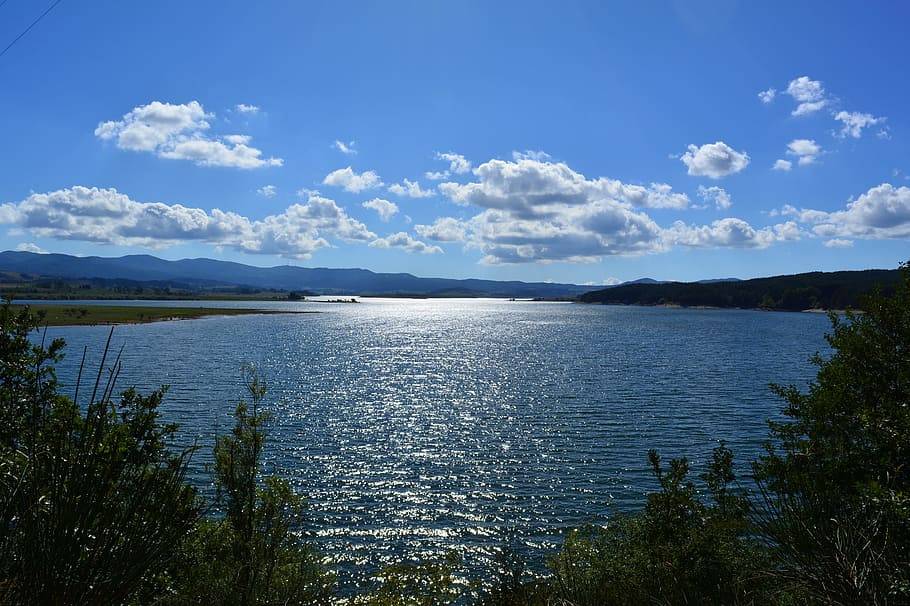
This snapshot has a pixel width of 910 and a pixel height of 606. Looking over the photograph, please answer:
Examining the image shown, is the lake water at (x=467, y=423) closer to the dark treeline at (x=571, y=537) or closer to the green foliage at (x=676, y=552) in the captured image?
the dark treeline at (x=571, y=537)

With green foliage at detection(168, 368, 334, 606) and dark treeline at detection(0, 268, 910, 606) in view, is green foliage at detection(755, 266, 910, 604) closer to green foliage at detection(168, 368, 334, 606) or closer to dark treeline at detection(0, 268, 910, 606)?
dark treeline at detection(0, 268, 910, 606)

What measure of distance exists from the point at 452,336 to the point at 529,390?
95862 millimetres

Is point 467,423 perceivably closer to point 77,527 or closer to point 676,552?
point 676,552

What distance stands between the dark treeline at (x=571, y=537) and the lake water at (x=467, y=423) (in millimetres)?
5168

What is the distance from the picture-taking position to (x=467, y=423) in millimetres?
63031

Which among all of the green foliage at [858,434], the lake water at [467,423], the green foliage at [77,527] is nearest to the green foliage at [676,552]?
the green foliage at [858,434]

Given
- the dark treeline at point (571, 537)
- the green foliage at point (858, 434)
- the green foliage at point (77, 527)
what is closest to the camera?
the green foliage at point (77, 527)

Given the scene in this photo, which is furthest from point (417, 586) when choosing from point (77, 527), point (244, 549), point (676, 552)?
point (77, 527)

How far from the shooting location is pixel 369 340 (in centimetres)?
16025

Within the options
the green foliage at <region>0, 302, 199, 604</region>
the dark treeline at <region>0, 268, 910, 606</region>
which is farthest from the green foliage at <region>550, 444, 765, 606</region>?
the green foliage at <region>0, 302, 199, 604</region>

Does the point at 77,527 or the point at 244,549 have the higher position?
the point at 77,527

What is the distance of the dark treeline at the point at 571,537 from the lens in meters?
5.78

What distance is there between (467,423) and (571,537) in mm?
36941

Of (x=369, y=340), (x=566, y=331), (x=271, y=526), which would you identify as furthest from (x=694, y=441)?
(x=566, y=331)
